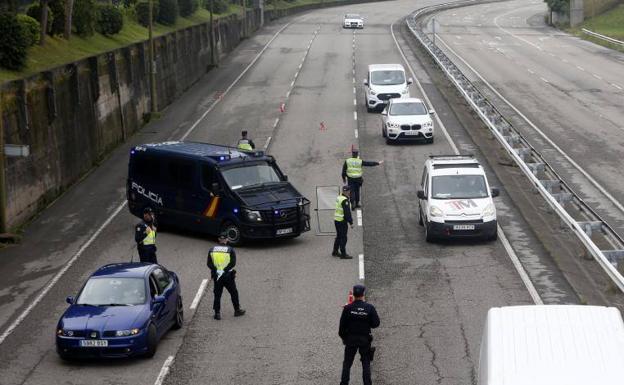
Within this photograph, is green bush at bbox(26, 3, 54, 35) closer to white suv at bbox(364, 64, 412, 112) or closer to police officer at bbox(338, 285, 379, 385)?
white suv at bbox(364, 64, 412, 112)

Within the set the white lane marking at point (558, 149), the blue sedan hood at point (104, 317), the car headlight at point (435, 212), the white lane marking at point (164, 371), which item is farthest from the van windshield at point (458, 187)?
the blue sedan hood at point (104, 317)

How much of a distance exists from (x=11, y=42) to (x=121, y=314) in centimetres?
1829

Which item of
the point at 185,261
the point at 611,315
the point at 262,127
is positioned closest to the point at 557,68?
the point at 262,127

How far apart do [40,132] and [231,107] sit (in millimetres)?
19336

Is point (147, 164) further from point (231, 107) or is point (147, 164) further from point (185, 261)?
point (231, 107)

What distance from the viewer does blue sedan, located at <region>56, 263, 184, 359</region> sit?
17.5 meters

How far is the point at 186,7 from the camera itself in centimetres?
7219

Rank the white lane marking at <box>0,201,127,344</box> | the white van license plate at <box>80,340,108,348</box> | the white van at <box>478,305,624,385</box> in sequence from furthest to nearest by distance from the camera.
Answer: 1. the white lane marking at <box>0,201,127,344</box>
2. the white van license plate at <box>80,340,108,348</box>
3. the white van at <box>478,305,624,385</box>

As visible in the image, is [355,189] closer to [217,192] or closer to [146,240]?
[217,192]

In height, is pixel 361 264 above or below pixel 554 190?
below

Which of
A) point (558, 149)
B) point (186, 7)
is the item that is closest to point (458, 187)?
point (558, 149)

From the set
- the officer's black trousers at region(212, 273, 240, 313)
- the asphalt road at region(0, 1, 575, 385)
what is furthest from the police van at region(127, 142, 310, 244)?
the officer's black trousers at region(212, 273, 240, 313)

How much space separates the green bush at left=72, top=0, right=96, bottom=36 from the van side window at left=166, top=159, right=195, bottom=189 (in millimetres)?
20745

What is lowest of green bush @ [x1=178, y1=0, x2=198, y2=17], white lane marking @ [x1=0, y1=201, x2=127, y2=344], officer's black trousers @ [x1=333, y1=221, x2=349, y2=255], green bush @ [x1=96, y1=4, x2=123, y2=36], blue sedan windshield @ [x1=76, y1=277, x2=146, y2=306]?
white lane marking @ [x1=0, y1=201, x2=127, y2=344]
